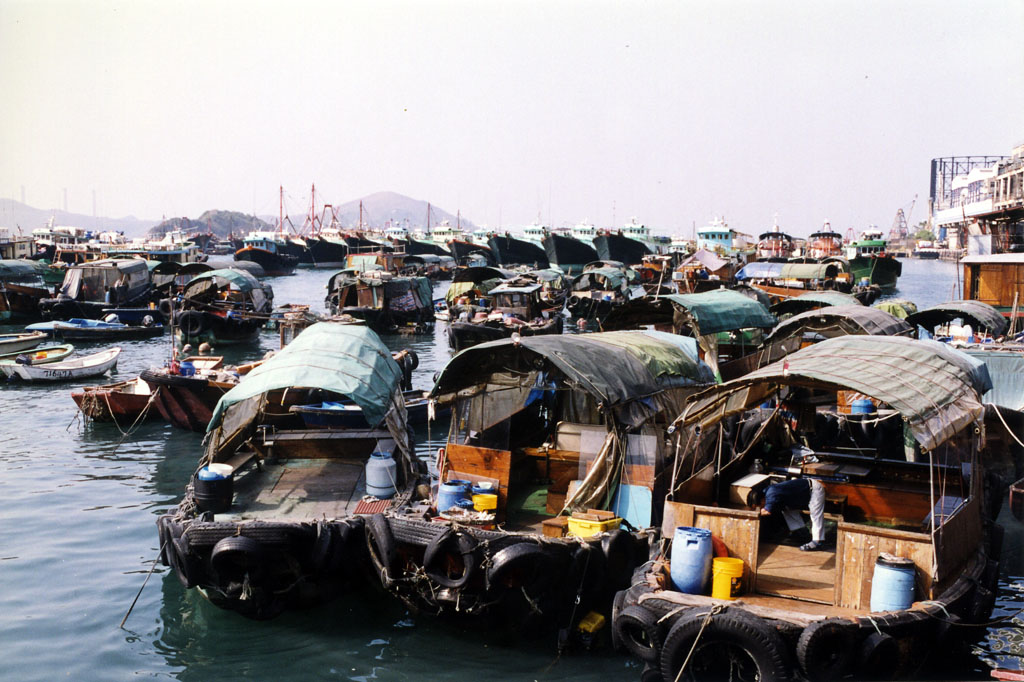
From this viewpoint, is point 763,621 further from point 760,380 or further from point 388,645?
point 388,645

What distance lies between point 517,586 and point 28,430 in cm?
1532

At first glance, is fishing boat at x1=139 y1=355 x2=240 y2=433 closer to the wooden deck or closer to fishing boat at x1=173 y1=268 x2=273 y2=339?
the wooden deck

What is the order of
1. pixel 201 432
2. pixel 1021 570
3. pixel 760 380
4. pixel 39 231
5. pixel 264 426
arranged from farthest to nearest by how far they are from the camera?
1. pixel 39 231
2. pixel 201 432
3. pixel 264 426
4. pixel 1021 570
5. pixel 760 380

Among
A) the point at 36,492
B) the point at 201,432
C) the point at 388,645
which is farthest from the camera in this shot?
the point at 201,432

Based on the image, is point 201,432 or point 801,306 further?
point 801,306

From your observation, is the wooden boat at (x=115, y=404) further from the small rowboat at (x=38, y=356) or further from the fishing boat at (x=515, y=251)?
the fishing boat at (x=515, y=251)

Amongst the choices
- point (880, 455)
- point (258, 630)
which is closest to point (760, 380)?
point (880, 455)

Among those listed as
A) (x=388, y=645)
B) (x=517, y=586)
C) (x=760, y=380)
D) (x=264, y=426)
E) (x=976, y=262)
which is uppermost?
(x=976, y=262)

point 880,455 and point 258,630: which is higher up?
point 880,455

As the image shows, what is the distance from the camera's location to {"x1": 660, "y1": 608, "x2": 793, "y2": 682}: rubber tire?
6.96 metres

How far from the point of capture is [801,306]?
24.1 meters

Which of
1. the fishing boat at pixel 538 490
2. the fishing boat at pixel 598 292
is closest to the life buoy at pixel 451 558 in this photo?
the fishing boat at pixel 538 490

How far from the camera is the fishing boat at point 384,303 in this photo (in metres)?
36.3

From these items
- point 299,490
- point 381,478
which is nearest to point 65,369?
point 299,490
